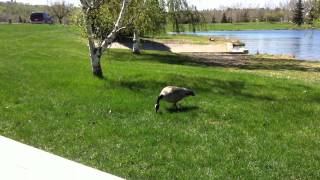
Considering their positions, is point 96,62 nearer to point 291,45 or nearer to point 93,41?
point 93,41

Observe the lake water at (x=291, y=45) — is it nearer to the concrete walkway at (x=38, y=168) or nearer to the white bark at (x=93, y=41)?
the white bark at (x=93, y=41)

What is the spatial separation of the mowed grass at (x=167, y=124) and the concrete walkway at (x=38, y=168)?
190cm

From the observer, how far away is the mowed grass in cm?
839

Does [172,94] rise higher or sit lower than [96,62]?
lower

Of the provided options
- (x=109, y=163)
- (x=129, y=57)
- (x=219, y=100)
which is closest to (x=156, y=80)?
(x=219, y=100)

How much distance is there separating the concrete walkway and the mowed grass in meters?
1.90

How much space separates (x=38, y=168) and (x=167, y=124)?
5.65 meters

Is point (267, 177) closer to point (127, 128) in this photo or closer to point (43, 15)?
point (127, 128)

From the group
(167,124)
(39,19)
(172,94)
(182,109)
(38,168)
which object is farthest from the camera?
(39,19)

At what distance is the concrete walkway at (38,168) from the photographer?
5.41m

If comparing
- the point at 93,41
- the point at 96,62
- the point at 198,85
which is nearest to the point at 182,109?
the point at 198,85

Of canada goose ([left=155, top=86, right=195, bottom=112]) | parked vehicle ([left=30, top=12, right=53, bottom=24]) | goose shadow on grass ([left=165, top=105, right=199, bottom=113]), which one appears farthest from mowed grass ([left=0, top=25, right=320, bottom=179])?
parked vehicle ([left=30, top=12, right=53, bottom=24])

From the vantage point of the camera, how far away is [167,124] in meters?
11.2

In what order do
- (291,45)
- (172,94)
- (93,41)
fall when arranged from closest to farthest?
(172,94) < (93,41) < (291,45)
